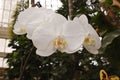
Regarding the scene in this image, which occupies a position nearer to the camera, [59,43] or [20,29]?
[59,43]

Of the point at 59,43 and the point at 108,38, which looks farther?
the point at 108,38

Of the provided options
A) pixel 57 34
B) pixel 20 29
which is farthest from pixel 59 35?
pixel 20 29

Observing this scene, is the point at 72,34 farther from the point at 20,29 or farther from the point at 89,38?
the point at 20,29

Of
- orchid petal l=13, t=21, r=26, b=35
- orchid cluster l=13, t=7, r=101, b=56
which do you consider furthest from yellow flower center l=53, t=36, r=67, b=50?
orchid petal l=13, t=21, r=26, b=35

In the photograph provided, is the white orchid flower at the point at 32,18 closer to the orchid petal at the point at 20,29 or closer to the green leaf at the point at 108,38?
the orchid petal at the point at 20,29

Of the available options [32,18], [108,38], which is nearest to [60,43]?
[32,18]

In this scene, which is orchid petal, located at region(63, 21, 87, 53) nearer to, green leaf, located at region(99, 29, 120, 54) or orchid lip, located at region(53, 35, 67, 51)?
orchid lip, located at region(53, 35, 67, 51)

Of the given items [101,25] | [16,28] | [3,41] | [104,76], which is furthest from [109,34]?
[3,41]

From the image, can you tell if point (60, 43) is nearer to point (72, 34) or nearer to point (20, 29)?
point (72, 34)

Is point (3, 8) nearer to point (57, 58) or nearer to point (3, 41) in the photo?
point (3, 41)
